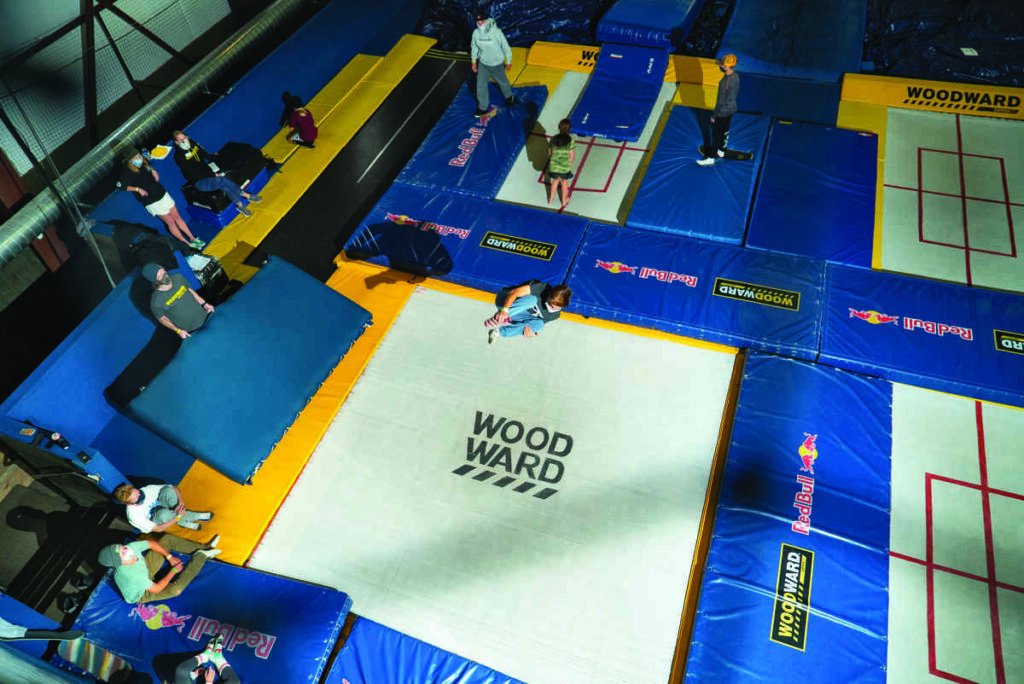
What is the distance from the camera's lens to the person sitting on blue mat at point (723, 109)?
799cm

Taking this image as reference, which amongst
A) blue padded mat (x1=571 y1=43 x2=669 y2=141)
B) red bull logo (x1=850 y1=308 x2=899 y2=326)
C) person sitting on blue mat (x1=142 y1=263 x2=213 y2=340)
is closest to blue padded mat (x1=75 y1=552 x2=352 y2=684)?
person sitting on blue mat (x1=142 y1=263 x2=213 y2=340)

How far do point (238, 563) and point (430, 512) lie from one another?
6.54ft

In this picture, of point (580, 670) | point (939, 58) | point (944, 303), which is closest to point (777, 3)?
point (939, 58)

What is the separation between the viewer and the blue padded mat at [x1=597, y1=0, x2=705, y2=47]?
10.5m

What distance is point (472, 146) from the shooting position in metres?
9.88

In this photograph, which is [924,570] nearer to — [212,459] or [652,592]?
[652,592]

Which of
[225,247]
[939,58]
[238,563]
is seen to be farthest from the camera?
[939,58]

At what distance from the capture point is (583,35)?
11.8 m

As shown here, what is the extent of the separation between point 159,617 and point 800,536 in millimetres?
6101

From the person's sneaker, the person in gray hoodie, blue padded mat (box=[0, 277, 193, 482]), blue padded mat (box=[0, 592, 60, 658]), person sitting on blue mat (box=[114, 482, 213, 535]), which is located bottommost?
blue padded mat (box=[0, 592, 60, 658])

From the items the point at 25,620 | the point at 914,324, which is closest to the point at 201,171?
the point at 25,620

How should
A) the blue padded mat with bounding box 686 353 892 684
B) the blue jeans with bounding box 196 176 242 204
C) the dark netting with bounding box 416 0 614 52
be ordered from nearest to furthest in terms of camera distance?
1. the blue padded mat with bounding box 686 353 892 684
2. the blue jeans with bounding box 196 176 242 204
3. the dark netting with bounding box 416 0 614 52

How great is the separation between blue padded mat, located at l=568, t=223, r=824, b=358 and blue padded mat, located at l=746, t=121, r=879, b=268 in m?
0.36

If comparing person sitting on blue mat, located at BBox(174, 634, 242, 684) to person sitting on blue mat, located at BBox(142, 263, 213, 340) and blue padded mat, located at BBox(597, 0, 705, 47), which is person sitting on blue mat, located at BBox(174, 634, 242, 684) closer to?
person sitting on blue mat, located at BBox(142, 263, 213, 340)
